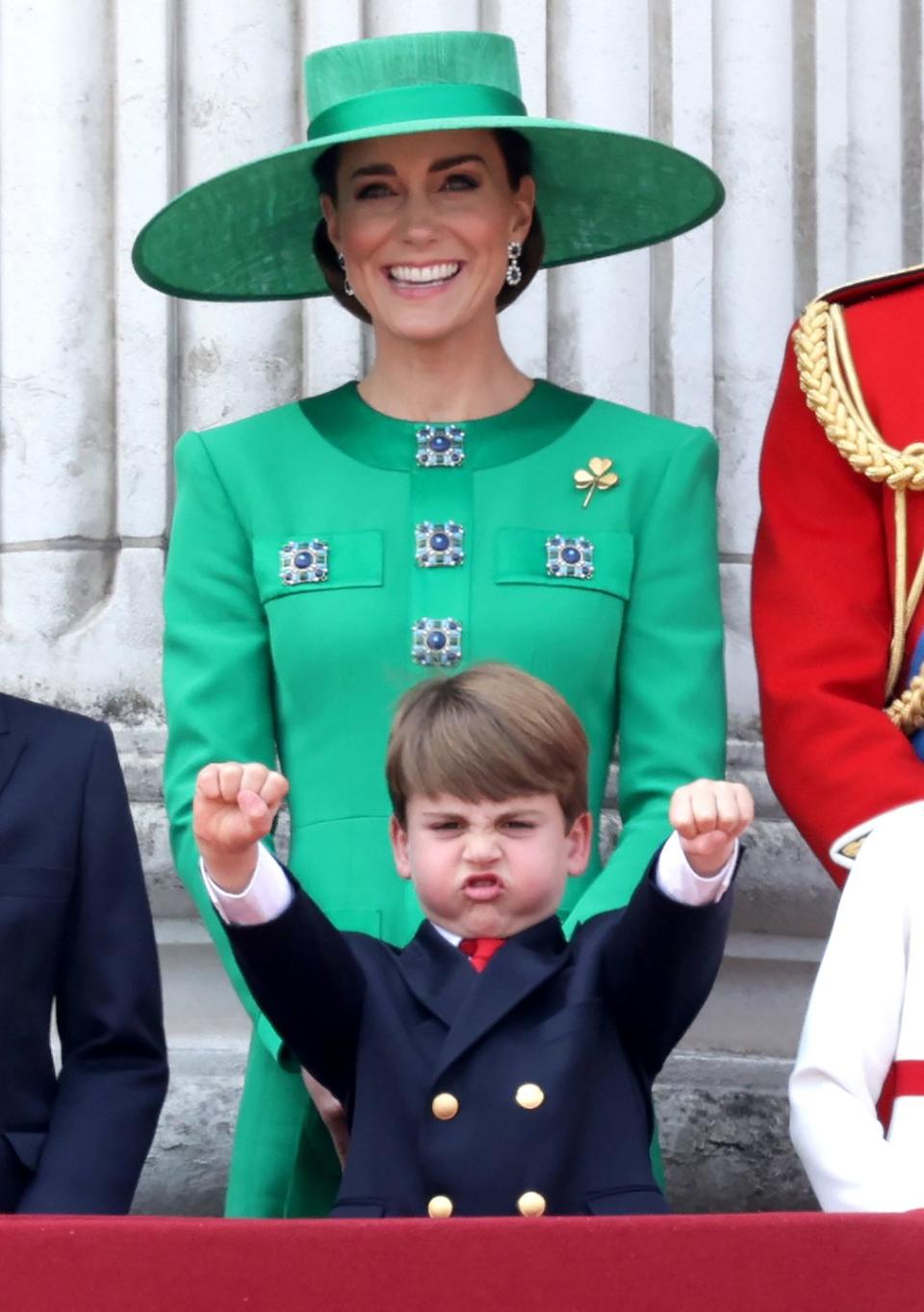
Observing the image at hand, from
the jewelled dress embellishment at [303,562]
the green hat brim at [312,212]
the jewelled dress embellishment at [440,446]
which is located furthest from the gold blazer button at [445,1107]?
the green hat brim at [312,212]

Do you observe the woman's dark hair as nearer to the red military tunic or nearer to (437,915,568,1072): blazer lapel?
the red military tunic

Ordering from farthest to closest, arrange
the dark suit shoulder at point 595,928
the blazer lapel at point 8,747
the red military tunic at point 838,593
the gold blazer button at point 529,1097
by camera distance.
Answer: the red military tunic at point 838,593, the blazer lapel at point 8,747, the dark suit shoulder at point 595,928, the gold blazer button at point 529,1097

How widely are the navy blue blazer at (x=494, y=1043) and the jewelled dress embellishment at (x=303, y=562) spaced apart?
504mm

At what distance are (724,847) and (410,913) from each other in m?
0.54

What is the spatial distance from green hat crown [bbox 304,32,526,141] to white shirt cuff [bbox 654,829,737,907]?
0.92 m

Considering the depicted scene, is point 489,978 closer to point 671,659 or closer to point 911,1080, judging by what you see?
point 911,1080

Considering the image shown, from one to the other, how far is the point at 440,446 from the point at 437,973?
0.68 meters

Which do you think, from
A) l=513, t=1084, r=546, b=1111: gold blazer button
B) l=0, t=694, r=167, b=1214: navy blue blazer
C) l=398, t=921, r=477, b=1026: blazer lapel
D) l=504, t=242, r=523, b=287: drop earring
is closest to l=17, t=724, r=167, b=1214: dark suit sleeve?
l=0, t=694, r=167, b=1214: navy blue blazer

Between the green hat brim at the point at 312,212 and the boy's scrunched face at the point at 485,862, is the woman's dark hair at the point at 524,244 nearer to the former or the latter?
the green hat brim at the point at 312,212

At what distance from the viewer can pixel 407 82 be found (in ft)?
9.02

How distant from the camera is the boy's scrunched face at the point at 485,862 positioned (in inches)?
88.6

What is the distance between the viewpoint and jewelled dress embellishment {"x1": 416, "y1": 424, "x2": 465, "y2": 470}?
274cm

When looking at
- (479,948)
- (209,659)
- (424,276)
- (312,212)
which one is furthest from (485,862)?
(312,212)

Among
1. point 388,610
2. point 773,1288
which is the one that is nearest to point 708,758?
point 388,610
